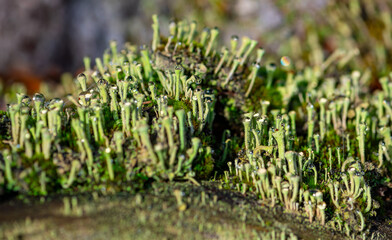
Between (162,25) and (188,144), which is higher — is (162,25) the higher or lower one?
the higher one

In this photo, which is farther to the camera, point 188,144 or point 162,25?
point 162,25

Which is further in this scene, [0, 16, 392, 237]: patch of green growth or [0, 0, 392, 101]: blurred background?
[0, 0, 392, 101]: blurred background

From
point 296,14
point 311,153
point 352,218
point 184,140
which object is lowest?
point 352,218

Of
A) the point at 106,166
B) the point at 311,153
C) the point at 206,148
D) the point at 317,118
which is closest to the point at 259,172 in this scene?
the point at 206,148

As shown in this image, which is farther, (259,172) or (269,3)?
(269,3)

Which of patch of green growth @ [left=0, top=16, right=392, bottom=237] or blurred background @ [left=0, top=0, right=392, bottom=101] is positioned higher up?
blurred background @ [left=0, top=0, right=392, bottom=101]

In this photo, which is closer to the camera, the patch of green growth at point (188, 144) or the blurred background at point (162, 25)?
the patch of green growth at point (188, 144)

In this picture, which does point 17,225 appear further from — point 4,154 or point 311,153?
point 311,153

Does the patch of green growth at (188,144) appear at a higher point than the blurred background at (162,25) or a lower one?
lower
